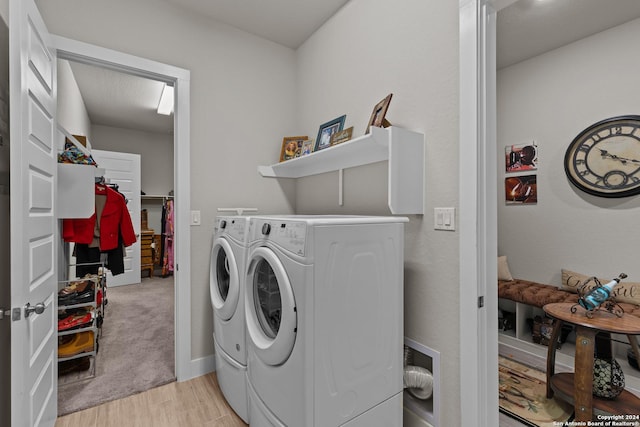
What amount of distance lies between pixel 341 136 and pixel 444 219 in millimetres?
820

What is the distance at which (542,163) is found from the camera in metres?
2.89

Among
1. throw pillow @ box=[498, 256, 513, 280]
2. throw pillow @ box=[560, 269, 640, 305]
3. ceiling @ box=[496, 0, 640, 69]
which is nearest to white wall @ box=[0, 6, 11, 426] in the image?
ceiling @ box=[496, 0, 640, 69]

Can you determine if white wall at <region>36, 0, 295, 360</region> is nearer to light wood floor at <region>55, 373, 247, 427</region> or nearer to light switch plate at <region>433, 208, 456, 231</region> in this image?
→ light wood floor at <region>55, 373, 247, 427</region>

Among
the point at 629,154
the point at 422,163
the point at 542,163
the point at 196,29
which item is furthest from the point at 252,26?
the point at 629,154

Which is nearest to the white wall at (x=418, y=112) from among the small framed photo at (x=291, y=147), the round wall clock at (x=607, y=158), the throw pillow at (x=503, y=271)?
the small framed photo at (x=291, y=147)

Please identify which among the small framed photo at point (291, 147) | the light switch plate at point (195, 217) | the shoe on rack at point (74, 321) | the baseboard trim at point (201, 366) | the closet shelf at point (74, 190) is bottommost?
the baseboard trim at point (201, 366)

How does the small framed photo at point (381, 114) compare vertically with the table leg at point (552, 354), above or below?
above

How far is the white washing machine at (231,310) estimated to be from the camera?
1.71m

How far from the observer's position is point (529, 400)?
194cm

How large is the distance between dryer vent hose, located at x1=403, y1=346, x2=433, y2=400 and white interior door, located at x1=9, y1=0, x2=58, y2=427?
5.46 ft

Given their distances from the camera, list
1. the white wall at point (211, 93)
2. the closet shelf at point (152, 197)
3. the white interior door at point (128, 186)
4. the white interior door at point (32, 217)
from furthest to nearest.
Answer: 1. the closet shelf at point (152, 197)
2. the white interior door at point (128, 186)
3. the white wall at point (211, 93)
4. the white interior door at point (32, 217)

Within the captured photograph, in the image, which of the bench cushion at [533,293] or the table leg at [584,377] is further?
the bench cushion at [533,293]

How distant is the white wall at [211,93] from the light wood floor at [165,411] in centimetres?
32

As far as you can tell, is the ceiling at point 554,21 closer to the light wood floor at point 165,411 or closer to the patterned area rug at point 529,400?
the patterned area rug at point 529,400
